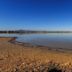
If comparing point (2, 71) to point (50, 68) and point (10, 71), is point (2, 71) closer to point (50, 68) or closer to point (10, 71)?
point (10, 71)

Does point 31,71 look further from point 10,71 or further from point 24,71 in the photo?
point 10,71

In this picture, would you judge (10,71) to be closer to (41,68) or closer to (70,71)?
(41,68)

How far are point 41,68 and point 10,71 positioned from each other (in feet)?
4.37

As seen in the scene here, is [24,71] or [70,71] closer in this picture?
[24,71]

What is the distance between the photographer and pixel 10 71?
652 cm

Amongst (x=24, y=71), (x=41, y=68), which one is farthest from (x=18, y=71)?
(x=41, y=68)

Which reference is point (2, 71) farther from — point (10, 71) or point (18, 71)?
point (18, 71)

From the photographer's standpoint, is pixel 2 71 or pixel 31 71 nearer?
pixel 31 71

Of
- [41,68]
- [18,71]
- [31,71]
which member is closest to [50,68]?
[41,68]

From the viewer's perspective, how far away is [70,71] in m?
6.70

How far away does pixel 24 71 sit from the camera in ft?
20.6

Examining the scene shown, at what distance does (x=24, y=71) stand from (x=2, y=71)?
1.18 m

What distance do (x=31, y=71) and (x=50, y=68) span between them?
0.82 metres

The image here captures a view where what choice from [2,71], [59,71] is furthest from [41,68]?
[2,71]
